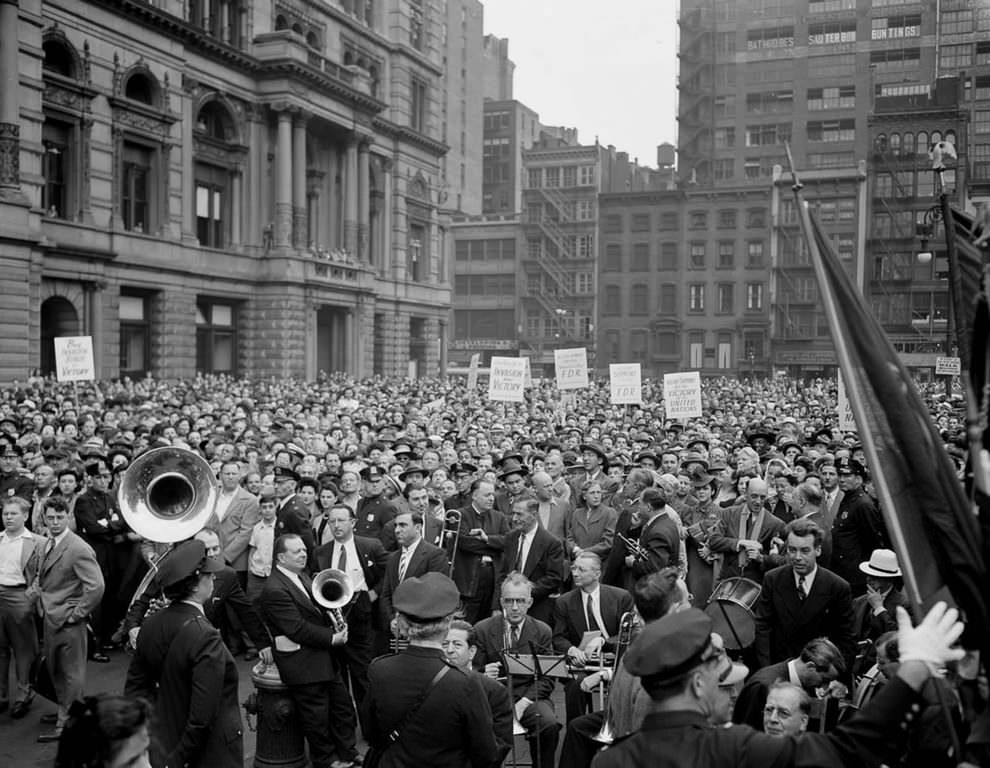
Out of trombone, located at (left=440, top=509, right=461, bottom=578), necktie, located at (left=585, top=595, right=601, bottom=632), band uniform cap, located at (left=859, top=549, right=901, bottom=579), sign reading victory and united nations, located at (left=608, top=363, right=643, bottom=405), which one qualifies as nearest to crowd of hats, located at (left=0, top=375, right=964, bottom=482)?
sign reading victory and united nations, located at (left=608, top=363, right=643, bottom=405)

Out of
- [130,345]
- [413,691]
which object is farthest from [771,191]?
[413,691]

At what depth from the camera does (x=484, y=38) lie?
114 m

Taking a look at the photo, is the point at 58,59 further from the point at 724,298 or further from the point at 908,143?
the point at 908,143

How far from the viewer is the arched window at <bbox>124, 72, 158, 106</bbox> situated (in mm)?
37812

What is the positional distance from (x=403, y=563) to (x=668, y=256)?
68171mm

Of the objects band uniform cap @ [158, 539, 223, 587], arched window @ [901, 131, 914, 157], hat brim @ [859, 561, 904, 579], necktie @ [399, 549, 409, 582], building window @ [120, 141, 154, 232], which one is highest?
arched window @ [901, 131, 914, 157]

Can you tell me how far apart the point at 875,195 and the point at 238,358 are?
47.7 meters

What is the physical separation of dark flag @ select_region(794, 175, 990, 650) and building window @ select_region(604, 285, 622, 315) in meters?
73.3

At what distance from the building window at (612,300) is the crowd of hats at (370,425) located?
39087mm

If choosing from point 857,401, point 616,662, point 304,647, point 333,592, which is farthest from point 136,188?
point 857,401

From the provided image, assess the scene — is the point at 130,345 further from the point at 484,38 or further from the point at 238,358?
the point at 484,38

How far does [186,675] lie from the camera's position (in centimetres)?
566

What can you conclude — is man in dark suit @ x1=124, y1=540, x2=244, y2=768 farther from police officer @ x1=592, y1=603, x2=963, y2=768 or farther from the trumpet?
police officer @ x1=592, y1=603, x2=963, y2=768

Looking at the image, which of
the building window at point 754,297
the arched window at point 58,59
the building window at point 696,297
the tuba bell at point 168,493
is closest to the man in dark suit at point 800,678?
the tuba bell at point 168,493
